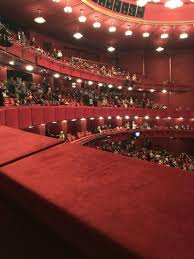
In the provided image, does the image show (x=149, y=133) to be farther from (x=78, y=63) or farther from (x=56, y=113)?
(x=56, y=113)

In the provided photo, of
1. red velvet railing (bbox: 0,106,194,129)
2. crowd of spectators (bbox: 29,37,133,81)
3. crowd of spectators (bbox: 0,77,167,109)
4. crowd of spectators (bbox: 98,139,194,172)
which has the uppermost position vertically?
crowd of spectators (bbox: 29,37,133,81)

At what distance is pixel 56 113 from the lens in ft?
46.8

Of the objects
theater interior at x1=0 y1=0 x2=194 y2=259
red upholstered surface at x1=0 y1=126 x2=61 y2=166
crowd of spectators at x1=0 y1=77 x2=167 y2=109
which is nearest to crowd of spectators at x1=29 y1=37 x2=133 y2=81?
theater interior at x1=0 y1=0 x2=194 y2=259

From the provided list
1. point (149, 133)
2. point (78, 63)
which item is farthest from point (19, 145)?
point (149, 133)

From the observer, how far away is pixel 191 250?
0.79m

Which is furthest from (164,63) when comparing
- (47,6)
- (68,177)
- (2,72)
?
(68,177)

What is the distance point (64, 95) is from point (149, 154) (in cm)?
891

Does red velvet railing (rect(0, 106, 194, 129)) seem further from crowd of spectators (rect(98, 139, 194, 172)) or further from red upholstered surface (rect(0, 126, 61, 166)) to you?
red upholstered surface (rect(0, 126, 61, 166))

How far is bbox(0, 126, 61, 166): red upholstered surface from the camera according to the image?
6.15ft

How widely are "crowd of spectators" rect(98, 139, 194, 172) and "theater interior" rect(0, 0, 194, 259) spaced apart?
0.23m

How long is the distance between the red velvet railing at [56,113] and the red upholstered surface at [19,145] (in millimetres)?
6455

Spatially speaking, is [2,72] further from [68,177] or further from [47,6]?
[68,177]

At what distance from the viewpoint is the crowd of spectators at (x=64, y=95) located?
12.2 metres

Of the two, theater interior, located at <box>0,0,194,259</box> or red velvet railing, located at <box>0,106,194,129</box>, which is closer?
theater interior, located at <box>0,0,194,259</box>
